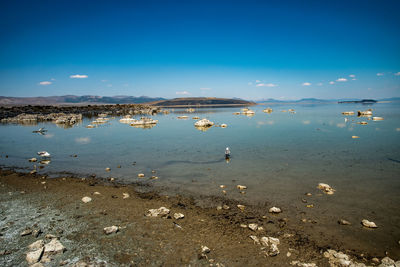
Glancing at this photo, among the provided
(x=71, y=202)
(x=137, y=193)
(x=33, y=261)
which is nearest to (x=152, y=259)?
(x=33, y=261)

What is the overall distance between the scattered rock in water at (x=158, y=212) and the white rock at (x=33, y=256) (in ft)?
10.4

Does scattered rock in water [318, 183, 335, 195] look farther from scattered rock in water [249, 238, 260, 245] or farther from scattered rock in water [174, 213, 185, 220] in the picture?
scattered rock in water [174, 213, 185, 220]

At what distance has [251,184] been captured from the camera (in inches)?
407

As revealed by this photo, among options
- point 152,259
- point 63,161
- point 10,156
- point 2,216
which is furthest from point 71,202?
point 10,156

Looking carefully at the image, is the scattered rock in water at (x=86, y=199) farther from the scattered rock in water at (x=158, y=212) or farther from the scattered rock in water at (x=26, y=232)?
the scattered rock in water at (x=158, y=212)

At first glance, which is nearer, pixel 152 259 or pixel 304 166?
pixel 152 259

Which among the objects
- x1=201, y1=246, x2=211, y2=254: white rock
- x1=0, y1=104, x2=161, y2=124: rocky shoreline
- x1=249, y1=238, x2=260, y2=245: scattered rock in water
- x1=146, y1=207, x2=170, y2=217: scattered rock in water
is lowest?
x1=249, y1=238, x2=260, y2=245: scattered rock in water

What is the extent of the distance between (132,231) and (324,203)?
25.0ft

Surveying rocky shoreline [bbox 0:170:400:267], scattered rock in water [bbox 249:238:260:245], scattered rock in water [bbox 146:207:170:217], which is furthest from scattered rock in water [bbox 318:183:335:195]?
scattered rock in water [bbox 146:207:170:217]

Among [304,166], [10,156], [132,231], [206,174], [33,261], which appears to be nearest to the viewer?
[33,261]

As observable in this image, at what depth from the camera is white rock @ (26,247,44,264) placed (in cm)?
516

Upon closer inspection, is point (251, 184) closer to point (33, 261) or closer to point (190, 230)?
point (190, 230)

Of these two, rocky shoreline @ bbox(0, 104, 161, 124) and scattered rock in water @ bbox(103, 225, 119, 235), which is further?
rocky shoreline @ bbox(0, 104, 161, 124)

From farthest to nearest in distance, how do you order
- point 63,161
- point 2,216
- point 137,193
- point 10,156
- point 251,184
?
point 10,156 < point 63,161 < point 251,184 < point 137,193 < point 2,216
